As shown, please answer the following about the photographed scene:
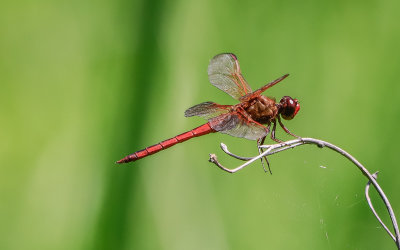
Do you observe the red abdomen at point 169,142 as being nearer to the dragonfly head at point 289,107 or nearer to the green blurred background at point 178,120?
the green blurred background at point 178,120

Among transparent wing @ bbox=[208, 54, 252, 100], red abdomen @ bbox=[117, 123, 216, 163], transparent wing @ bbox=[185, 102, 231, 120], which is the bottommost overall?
red abdomen @ bbox=[117, 123, 216, 163]

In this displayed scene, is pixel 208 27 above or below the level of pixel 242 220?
above

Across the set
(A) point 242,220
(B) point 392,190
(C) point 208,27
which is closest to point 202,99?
(C) point 208,27

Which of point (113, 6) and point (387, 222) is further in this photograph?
point (113, 6)

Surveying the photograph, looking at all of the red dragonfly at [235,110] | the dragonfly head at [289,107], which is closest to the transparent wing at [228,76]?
the red dragonfly at [235,110]

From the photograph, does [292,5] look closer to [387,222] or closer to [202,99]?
[202,99]

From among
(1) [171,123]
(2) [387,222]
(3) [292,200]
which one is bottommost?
(2) [387,222]

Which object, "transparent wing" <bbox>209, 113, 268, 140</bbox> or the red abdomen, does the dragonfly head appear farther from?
the red abdomen

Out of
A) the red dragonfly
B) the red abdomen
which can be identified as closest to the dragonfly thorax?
the red dragonfly
